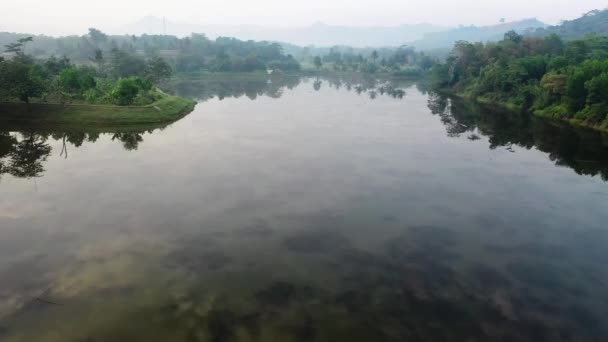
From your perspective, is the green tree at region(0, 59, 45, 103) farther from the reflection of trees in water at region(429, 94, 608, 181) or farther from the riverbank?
the riverbank

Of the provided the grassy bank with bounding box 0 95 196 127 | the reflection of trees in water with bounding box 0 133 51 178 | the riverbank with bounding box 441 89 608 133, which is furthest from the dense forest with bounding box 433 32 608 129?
the reflection of trees in water with bounding box 0 133 51 178

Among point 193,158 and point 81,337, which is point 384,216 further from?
point 193,158

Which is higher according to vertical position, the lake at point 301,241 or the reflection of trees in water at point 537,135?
the reflection of trees in water at point 537,135

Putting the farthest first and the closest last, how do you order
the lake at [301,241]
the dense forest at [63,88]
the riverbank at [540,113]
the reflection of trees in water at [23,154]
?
the dense forest at [63,88], the riverbank at [540,113], the reflection of trees in water at [23,154], the lake at [301,241]

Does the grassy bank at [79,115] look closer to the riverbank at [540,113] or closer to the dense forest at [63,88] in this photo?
the dense forest at [63,88]

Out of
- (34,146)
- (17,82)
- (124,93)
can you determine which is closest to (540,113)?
(124,93)

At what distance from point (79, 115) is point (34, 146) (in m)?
16.9

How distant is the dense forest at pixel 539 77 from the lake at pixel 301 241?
1889 centimetres

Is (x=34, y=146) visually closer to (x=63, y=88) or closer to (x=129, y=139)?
(x=129, y=139)

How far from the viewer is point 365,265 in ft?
83.4

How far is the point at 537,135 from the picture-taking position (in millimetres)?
64688

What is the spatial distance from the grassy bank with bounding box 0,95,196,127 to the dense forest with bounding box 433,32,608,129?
76077 mm

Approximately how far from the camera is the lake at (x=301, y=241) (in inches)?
797

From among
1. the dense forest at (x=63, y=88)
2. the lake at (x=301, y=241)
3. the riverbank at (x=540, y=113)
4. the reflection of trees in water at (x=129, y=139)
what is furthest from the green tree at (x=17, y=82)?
the riverbank at (x=540, y=113)
